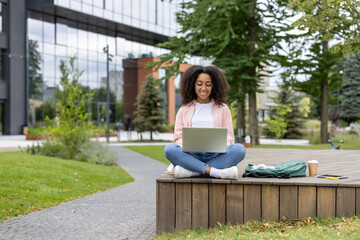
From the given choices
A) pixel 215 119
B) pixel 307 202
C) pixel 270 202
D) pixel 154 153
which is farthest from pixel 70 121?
pixel 307 202

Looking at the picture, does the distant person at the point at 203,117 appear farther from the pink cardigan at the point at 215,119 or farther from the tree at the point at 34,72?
the tree at the point at 34,72

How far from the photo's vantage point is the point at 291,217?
491 cm

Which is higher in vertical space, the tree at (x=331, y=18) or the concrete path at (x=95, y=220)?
the tree at (x=331, y=18)

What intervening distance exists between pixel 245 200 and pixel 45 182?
575 centimetres

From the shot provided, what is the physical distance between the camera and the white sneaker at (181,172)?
5.11 m

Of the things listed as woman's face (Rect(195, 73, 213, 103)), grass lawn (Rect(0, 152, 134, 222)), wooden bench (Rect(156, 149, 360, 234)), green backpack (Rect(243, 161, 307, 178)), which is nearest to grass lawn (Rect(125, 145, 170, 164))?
grass lawn (Rect(0, 152, 134, 222))

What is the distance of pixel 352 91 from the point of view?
51281mm

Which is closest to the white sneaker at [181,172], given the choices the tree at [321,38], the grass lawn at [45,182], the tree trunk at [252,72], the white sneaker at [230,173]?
the white sneaker at [230,173]

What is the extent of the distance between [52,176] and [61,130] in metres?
4.78

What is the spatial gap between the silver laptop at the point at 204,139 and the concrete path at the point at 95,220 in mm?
1279

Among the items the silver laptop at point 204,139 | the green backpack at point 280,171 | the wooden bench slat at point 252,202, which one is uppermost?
the silver laptop at point 204,139

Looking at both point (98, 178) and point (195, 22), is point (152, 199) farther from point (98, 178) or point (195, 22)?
point (195, 22)

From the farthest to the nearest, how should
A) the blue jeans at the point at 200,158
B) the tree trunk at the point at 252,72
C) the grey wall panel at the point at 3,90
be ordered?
the grey wall panel at the point at 3,90, the tree trunk at the point at 252,72, the blue jeans at the point at 200,158

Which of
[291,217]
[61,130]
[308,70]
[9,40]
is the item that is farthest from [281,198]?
[9,40]
